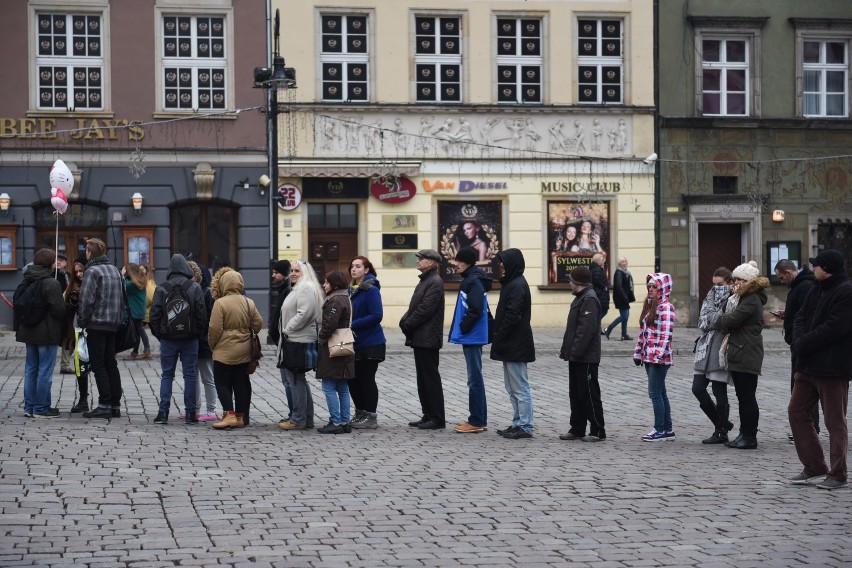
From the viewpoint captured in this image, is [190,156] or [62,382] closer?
[62,382]

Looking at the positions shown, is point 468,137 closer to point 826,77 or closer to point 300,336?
point 826,77

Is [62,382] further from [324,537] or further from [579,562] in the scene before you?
[579,562]

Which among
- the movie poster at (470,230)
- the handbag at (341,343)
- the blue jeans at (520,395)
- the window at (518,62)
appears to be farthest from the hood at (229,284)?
the window at (518,62)

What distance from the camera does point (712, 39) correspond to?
101ft

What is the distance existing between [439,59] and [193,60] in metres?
5.45

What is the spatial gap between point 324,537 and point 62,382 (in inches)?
433

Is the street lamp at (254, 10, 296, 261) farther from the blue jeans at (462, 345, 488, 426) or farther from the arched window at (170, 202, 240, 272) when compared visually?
the blue jeans at (462, 345, 488, 426)

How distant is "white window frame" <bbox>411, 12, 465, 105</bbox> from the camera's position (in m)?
29.5

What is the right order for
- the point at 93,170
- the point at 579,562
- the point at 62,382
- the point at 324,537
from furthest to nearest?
the point at 93,170, the point at 62,382, the point at 324,537, the point at 579,562

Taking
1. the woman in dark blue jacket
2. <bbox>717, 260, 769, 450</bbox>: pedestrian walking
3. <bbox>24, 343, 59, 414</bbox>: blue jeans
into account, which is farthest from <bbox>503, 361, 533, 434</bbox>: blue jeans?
<bbox>24, 343, 59, 414</bbox>: blue jeans

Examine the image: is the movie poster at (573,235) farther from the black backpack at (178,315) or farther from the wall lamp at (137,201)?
the black backpack at (178,315)

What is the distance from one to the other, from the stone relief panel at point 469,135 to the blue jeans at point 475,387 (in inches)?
628

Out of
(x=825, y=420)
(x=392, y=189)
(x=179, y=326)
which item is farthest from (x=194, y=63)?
(x=825, y=420)

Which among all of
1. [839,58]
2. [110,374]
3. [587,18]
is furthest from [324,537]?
[839,58]
